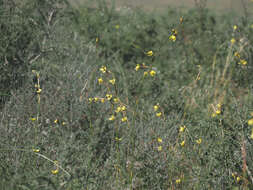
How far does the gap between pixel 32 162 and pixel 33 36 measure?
1513 mm

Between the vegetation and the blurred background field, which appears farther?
the blurred background field

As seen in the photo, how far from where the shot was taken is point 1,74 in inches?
118

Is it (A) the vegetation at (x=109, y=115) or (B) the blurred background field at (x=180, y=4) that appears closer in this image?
(A) the vegetation at (x=109, y=115)

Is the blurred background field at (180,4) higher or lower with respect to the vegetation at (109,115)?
higher

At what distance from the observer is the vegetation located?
231cm

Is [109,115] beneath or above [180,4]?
beneath

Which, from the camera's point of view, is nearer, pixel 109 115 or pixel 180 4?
pixel 109 115

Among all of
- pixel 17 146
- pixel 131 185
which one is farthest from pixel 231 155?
pixel 17 146

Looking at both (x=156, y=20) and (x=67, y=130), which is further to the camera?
(x=156, y=20)

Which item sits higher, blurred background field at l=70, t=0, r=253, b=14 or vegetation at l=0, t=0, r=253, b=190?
blurred background field at l=70, t=0, r=253, b=14

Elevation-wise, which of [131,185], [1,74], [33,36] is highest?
[33,36]

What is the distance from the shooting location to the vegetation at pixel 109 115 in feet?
7.57

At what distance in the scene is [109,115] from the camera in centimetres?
299

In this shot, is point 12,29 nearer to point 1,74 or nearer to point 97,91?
point 1,74
